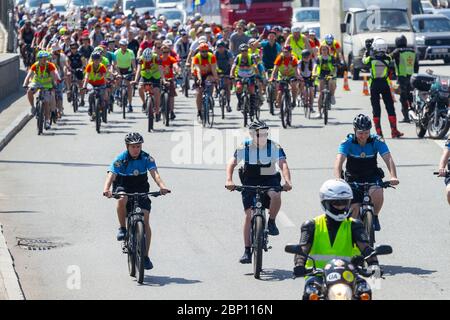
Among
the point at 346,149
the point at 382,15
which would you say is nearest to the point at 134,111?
the point at 382,15

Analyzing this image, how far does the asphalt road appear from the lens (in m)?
13.8

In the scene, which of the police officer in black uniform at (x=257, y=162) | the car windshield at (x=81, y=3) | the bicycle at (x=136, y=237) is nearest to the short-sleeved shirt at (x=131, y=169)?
the bicycle at (x=136, y=237)

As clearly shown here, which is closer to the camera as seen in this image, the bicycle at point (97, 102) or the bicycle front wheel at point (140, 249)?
the bicycle front wheel at point (140, 249)

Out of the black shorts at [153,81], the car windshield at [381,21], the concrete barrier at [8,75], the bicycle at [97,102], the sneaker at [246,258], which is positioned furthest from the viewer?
the car windshield at [381,21]

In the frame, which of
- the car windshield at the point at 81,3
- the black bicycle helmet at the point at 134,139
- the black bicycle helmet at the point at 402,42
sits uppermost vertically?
the black bicycle helmet at the point at 134,139

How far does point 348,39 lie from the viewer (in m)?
43.5

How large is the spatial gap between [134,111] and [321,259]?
24.4m

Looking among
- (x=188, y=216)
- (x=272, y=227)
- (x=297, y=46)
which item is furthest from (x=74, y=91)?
(x=272, y=227)

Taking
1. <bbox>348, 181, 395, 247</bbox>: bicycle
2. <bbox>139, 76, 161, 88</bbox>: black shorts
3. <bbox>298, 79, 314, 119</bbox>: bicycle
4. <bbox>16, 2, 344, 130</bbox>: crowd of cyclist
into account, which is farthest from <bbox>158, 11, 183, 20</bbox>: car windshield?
<bbox>348, 181, 395, 247</bbox>: bicycle

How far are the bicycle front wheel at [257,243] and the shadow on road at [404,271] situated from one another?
4.31 ft

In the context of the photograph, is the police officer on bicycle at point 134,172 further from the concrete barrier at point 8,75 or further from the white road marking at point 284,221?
the concrete barrier at point 8,75

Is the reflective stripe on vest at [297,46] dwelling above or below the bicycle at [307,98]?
above

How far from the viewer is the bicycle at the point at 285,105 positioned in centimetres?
2903
